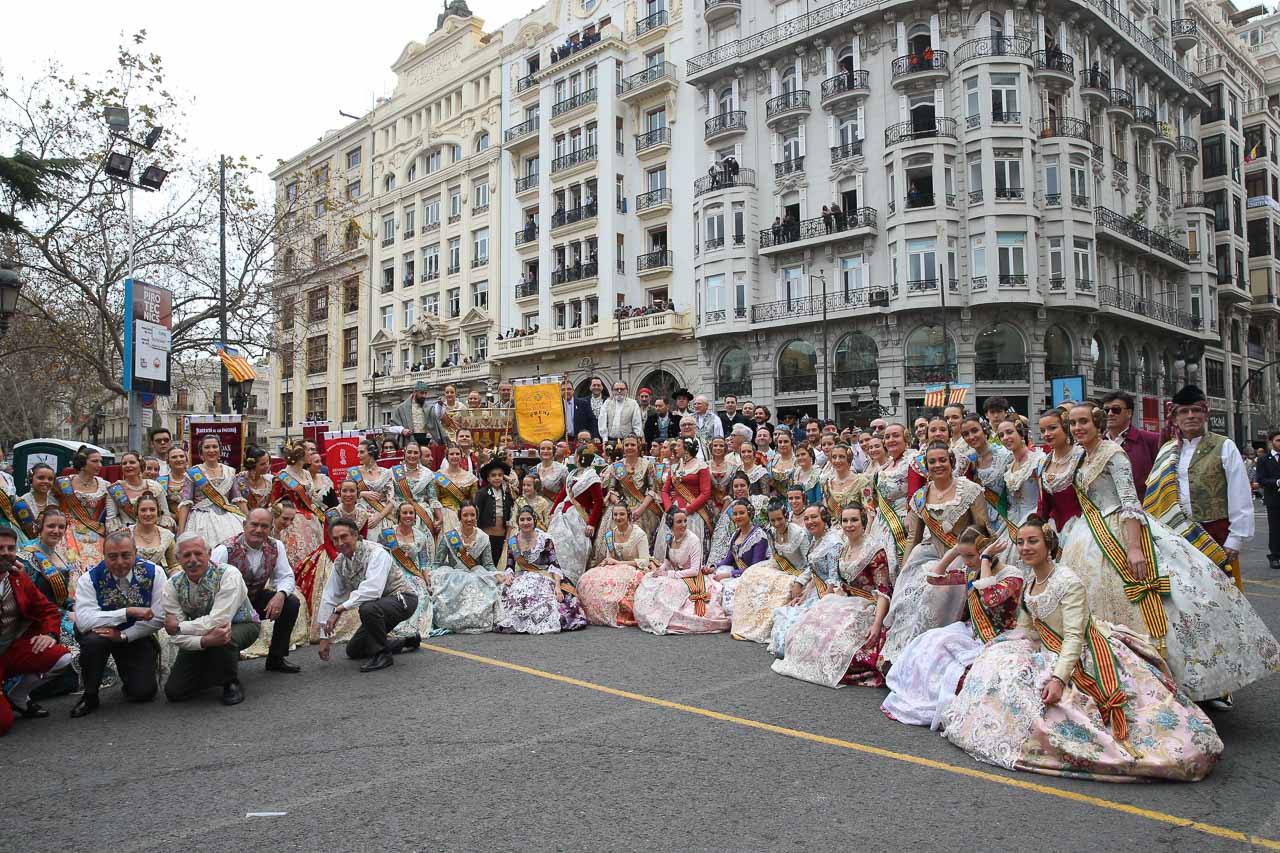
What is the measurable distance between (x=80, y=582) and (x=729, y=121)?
3263 cm

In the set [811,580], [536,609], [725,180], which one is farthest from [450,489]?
[725,180]

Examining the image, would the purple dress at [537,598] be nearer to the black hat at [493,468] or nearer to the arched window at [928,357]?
the black hat at [493,468]

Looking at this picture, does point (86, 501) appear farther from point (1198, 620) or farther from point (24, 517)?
point (1198, 620)

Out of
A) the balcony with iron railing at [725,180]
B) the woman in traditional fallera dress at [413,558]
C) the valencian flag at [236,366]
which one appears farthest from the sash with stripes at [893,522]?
the balcony with iron railing at [725,180]

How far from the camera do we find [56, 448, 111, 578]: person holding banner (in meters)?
8.38

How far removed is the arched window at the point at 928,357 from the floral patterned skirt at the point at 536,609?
23878 millimetres

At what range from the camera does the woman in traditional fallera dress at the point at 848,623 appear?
21.8 ft

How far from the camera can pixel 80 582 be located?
6395mm

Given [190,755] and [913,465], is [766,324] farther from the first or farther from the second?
[190,755]

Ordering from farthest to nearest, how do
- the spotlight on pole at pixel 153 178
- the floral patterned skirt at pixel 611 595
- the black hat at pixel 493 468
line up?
the spotlight on pole at pixel 153 178
the black hat at pixel 493 468
the floral patterned skirt at pixel 611 595

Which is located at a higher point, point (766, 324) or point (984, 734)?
point (766, 324)

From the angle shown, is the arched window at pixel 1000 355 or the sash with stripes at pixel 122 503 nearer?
the sash with stripes at pixel 122 503

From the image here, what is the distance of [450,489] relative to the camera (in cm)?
1034

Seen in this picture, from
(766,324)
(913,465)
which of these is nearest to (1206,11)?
(766,324)
